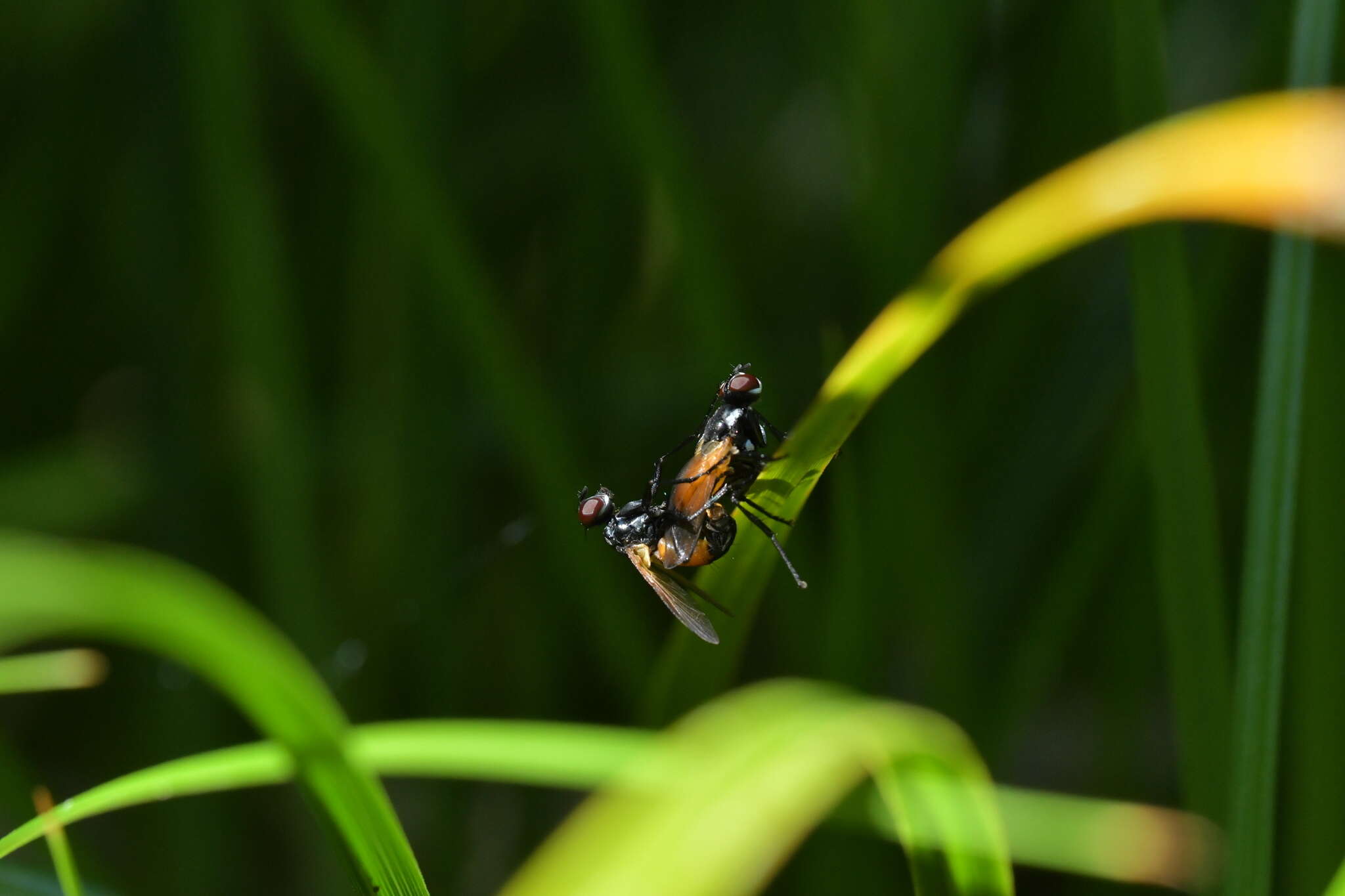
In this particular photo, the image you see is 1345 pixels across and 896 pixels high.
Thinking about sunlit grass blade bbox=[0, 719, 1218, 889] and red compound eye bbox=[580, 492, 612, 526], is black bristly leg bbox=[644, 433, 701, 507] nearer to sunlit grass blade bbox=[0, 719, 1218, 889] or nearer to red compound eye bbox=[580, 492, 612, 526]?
red compound eye bbox=[580, 492, 612, 526]

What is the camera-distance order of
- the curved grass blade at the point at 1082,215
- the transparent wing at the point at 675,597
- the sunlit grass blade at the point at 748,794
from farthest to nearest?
the transparent wing at the point at 675,597
the curved grass blade at the point at 1082,215
the sunlit grass blade at the point at 748,794

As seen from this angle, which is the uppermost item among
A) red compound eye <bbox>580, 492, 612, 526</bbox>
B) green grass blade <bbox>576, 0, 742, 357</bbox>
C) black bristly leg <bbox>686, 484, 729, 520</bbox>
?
green grass blade <bbox>576, 0, 742, 357</bbox>

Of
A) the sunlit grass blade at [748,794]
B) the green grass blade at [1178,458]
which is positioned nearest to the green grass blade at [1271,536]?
the green grass blade at [1178,458]

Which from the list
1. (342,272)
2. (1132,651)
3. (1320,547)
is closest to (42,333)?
(342,272)

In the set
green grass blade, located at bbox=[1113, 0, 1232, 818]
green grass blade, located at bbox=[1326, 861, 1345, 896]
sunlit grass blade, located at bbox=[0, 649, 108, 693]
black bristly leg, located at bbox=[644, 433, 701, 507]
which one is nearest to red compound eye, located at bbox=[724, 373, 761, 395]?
black bristly leg, located at bbox=[644, 433, 701, 507]

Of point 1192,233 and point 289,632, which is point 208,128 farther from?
point 1192,233

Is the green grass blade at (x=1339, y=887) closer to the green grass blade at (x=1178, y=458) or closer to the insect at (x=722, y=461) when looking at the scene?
the green grass blade at (x=1178, y=458)
